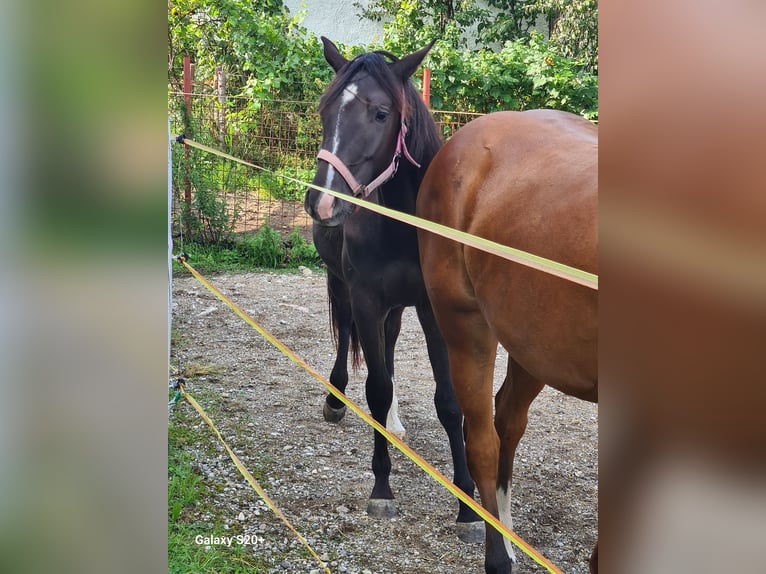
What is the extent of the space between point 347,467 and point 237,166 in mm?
3849

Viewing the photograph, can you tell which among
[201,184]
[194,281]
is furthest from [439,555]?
[201,184]

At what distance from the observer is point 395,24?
425cm

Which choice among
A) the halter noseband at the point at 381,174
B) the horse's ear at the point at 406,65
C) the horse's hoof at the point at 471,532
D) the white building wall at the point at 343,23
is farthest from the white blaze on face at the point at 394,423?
the white building wall at the point at 343,23

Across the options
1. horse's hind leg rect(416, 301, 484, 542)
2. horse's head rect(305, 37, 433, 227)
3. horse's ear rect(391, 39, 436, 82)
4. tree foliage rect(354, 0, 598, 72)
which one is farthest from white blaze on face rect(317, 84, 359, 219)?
tree foliage rect(354, 0, 598, 72)

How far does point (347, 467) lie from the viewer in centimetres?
294

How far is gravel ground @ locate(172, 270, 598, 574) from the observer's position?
7.68ft

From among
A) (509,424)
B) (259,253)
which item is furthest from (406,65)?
(259,253)

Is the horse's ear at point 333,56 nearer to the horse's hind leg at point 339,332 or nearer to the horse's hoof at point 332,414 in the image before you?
the horse's hind leg at point 339,332

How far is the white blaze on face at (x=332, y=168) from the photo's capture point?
81.6 inches

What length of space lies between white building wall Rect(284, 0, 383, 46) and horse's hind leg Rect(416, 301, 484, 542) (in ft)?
9.16

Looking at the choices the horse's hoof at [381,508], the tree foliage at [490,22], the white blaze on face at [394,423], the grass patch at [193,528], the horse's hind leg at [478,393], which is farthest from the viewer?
the tree foliage at [490,22]

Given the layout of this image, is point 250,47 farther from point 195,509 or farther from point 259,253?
point 195,509
